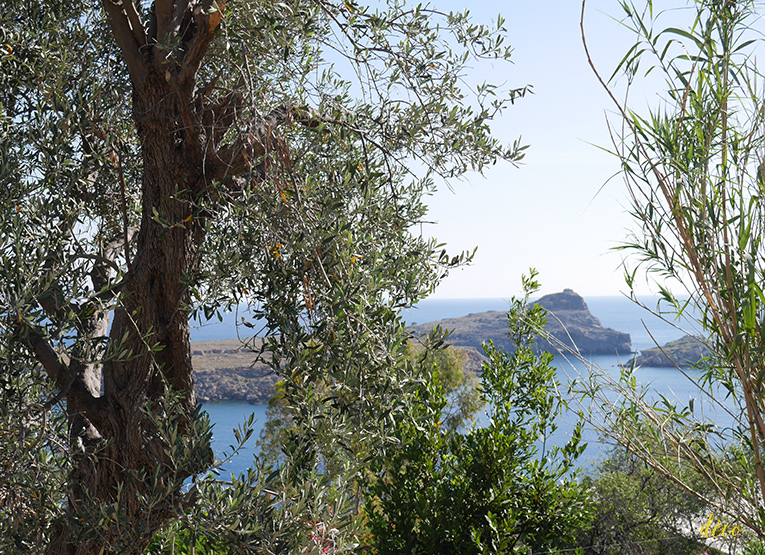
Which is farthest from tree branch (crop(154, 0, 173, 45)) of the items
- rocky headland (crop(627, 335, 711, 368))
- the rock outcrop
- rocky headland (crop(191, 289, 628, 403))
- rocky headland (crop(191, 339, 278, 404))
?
the rock outcrop

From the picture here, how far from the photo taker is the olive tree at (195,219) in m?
2.07

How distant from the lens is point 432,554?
419cm

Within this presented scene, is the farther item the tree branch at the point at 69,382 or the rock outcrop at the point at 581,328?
the rock outcrop at the point at 581,328

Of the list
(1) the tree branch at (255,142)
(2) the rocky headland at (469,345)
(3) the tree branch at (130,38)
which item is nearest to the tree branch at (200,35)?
(3) the tree branch at (130,38)

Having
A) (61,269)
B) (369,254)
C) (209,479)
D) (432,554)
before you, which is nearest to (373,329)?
(369,254)

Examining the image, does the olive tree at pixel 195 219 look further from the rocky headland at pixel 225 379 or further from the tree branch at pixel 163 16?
the rocky headland at pixel 225 379

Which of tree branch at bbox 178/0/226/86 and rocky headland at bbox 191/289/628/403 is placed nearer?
tree branch at bbox 178/0/226/86

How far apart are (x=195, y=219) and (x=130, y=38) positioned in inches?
34.2

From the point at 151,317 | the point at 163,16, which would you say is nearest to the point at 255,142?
the point at 163,16

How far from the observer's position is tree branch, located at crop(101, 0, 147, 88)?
8.32 feet

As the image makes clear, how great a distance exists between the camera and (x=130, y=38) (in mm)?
2570

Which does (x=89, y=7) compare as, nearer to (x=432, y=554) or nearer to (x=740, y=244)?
(x=740, y=244)

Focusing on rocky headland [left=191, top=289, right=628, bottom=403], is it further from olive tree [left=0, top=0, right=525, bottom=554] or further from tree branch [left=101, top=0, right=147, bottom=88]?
tree branch [left=101, top=0, right=147, bottom=88]

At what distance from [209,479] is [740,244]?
2.12 meters
